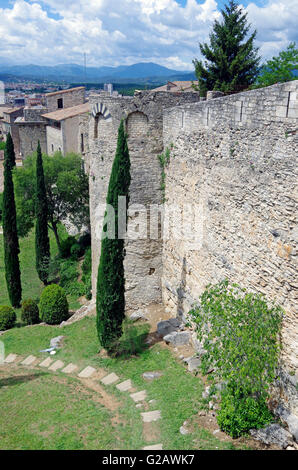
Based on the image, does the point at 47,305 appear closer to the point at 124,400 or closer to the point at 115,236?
the point at 115,236

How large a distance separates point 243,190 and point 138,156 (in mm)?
5767

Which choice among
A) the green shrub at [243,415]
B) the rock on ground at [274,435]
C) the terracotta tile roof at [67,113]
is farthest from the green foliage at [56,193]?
the rock on ground at [274,435]

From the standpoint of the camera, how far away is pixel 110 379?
38.9 feet

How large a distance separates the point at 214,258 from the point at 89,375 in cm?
529

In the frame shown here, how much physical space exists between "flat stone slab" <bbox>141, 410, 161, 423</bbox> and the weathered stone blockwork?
5.96 metres

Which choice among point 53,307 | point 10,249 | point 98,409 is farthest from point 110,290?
point 10,249

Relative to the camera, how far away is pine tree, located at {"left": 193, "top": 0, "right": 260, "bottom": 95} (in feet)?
90.7

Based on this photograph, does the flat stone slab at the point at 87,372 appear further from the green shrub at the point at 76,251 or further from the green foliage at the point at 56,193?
the green foliage at the point at 56,193

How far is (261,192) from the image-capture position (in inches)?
343

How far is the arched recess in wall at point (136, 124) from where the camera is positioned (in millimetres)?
14133

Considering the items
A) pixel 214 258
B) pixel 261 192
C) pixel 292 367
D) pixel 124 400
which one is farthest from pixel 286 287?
pixel 124 400

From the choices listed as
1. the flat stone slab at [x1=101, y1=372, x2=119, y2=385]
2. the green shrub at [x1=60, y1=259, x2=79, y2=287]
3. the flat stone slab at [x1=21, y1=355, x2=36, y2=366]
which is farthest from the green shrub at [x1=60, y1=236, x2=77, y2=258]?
the flat stone slab at [x1=101, y1=372, x2=119, y2=385]

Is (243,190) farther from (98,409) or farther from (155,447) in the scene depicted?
(98,409)

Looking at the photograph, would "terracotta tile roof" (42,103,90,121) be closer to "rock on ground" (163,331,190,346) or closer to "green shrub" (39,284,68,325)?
"green shrub" (39,284,68,325)
